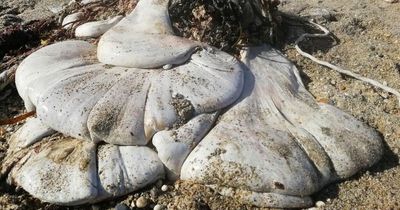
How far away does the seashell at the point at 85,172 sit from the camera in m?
3.18

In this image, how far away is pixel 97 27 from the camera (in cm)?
434

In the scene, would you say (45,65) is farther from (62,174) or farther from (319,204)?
(319,204)

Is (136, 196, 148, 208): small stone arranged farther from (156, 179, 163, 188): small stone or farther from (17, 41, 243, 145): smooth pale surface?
(17, 41, 243, 145): smooth pale surface

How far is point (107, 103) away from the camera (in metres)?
3.46

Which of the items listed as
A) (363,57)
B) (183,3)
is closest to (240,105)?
(183,3)

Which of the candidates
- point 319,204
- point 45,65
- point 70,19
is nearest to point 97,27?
point 70,19

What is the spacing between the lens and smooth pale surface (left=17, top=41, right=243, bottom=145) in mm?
3387

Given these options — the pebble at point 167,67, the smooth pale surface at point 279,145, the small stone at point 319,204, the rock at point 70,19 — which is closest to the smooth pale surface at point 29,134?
the pebble at point 167,67

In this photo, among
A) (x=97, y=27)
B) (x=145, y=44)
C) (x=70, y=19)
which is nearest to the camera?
(x=145, y=44)

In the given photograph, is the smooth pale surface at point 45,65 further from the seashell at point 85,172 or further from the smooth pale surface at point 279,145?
the smooth pale surface at point 279,145

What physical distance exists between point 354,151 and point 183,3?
1.79m

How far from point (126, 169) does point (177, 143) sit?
355mm

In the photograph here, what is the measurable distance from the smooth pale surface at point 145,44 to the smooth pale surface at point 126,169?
68 centimetres

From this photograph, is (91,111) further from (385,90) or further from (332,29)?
(332,29)
